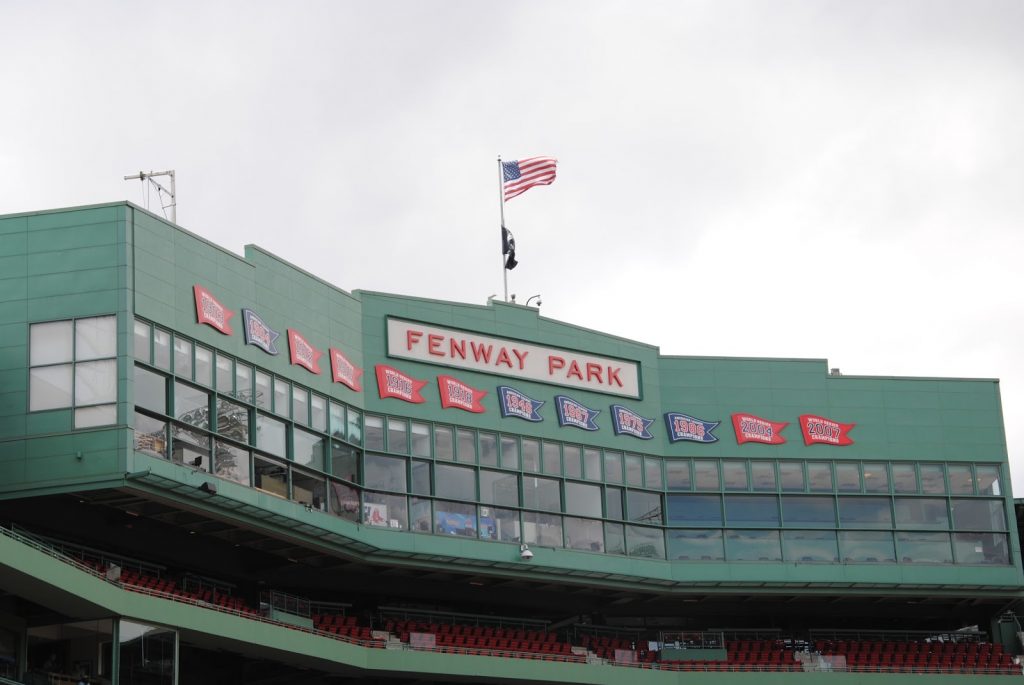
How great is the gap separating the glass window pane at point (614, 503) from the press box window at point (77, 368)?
13.9 meters

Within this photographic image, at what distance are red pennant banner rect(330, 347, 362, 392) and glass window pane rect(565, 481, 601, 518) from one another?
6.02 meters

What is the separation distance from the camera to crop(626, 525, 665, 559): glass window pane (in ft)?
131

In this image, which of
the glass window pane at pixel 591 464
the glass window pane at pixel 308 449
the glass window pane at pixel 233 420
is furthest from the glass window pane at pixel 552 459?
the glass window pane at pixel 233 420

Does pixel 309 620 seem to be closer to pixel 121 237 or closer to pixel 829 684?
pixel 121 237

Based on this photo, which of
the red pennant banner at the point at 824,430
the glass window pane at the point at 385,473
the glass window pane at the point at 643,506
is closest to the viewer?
the glass window pane at the point at 385,473

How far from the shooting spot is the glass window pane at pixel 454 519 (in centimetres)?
3716

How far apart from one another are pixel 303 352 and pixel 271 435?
2274 millimetres

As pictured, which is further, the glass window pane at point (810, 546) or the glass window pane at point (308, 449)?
the glass window pane at point (810, 546)

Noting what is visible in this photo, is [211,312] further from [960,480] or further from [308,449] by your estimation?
[960,480]

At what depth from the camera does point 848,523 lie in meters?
41.8

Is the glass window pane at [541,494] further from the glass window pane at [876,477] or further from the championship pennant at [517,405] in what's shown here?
the glass window pane at [876,477]

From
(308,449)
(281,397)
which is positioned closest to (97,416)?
(281,397)

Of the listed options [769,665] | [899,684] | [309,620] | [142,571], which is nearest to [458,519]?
[309,620]

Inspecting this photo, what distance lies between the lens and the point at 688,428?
41.5m
